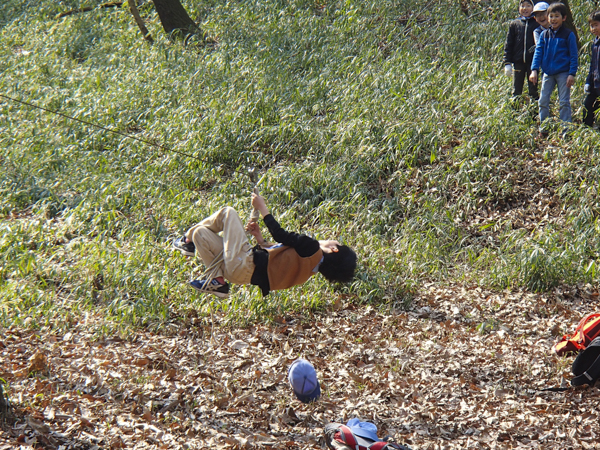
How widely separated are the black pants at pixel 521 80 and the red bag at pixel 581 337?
4875 mm

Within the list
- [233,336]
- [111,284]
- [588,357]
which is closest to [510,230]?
[588,357]

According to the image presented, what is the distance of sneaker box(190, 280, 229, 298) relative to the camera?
494 cm

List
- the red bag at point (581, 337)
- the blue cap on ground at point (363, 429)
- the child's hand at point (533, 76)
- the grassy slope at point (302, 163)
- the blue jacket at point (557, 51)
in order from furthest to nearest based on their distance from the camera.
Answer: the child's hand at point (533, 76) → the blue jacket at point (557, 51) → the grassy slope at point (302, 163) → the red bag at point (581, 337) → the blue cap on ground at point (363, 429)

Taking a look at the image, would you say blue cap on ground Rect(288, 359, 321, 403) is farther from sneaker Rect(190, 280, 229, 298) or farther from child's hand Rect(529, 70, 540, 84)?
child's hand Rect(529, 70, 540, 84)

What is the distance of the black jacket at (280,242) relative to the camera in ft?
15.7

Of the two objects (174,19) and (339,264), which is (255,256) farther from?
(174,19)

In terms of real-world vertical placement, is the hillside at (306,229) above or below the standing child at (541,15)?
below

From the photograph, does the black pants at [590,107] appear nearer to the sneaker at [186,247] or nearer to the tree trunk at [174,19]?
the sneaker at [186,247]

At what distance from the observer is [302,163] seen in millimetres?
9109

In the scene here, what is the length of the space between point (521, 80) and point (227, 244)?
6346 millimetres

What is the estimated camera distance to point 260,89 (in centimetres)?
1066

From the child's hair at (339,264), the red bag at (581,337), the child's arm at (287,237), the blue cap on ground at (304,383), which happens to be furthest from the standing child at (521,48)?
the blue cap on ground at (304,383)

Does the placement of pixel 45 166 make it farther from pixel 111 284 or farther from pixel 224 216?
pixel 224 216

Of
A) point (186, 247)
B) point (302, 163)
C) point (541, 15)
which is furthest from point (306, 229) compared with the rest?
point (541, 15)
